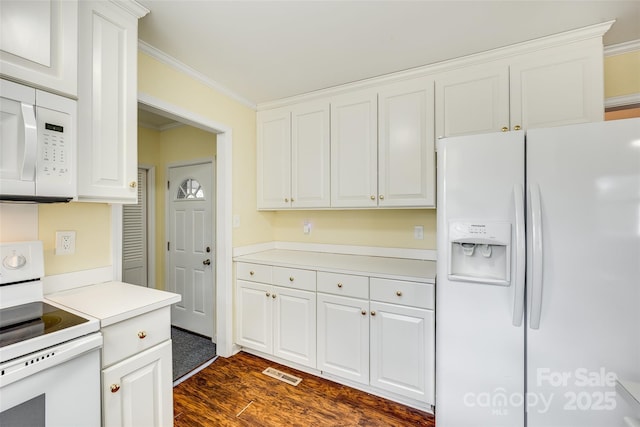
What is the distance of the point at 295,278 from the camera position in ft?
7.43

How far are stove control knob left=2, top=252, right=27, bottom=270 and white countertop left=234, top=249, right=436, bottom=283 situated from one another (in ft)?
4.75

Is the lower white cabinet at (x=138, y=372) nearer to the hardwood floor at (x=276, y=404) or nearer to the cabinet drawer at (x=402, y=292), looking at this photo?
the hardwood floor at (x=276, y=404)

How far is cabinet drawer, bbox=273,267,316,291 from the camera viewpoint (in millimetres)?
2205

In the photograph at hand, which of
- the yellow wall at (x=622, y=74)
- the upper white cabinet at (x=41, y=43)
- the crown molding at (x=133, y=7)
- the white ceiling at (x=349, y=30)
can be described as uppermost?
the white ceiling at (x=349, y=30)

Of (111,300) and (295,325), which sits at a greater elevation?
(111,300)

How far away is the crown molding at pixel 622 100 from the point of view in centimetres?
184

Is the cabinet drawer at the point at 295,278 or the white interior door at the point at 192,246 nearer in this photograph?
the cabinet drawer at the point at 295,278

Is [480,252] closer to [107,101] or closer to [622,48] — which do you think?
[622,48]

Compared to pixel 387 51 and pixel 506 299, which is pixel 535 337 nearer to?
pixel 506 299

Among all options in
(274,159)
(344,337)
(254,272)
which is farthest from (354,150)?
(344,337)

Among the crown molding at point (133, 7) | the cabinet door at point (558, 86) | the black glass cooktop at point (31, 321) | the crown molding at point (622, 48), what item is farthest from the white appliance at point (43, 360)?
the crown molding at point (622, 48)

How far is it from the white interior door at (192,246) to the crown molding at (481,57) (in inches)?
58.6

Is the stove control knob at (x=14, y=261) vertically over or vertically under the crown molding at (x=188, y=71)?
under

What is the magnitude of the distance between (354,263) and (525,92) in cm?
170
